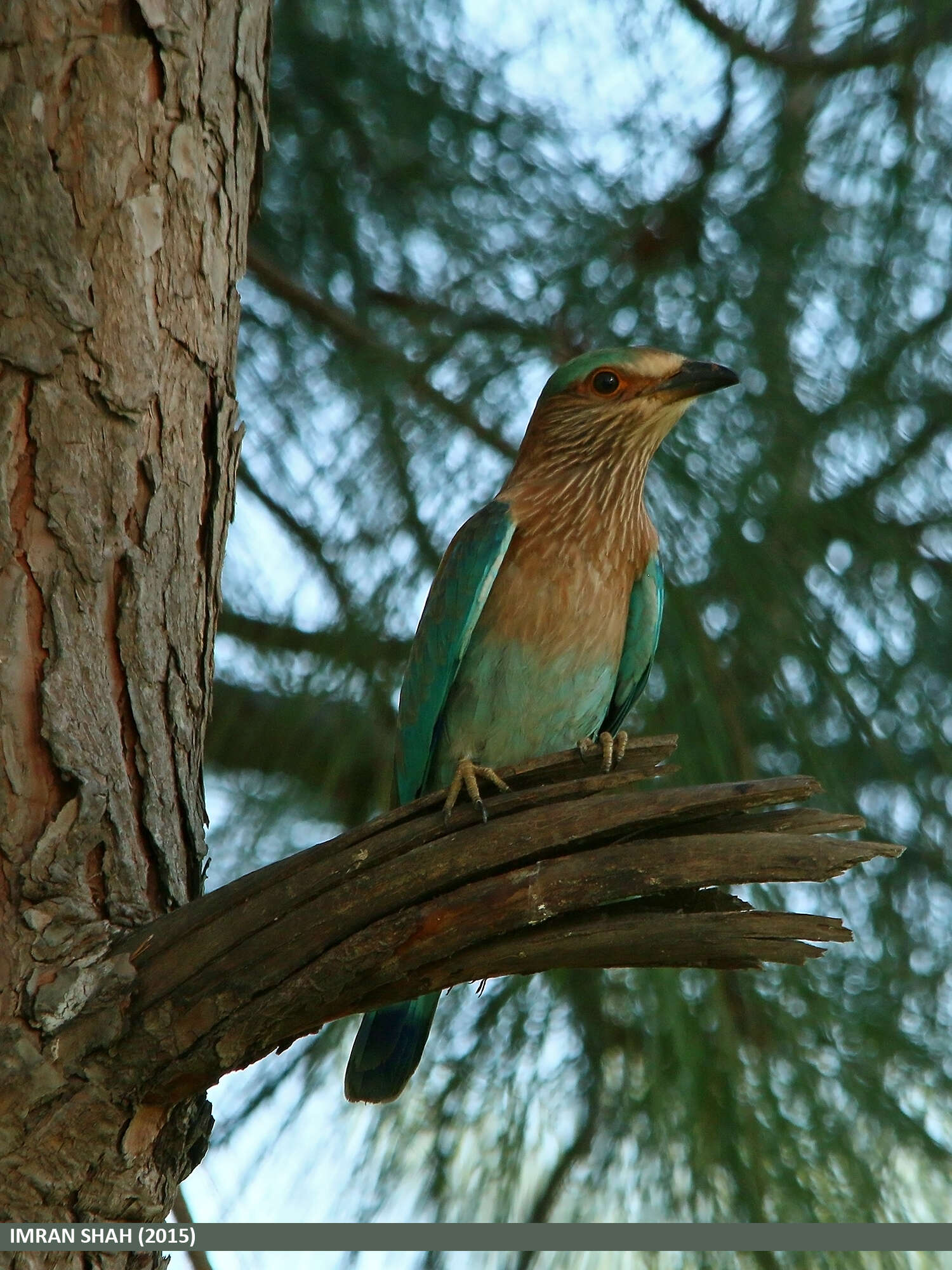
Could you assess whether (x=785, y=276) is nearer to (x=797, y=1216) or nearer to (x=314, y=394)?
(x=314, y=394)

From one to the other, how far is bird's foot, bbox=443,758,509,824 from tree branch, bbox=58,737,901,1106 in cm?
6

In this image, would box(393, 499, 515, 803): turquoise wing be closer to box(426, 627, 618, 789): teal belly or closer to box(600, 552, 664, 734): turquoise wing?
box(426, 627, 618, 789): teal belly

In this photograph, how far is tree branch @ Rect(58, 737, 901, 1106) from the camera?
166 cm

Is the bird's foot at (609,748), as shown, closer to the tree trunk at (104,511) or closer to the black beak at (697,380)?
the tree trunk at (104,511)

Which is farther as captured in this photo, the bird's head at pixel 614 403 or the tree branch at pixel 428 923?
the bird's head at pixel 614 403

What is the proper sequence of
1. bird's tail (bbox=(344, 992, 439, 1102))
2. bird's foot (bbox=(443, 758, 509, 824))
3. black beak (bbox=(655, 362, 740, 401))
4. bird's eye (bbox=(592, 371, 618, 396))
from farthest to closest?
bird's eye (bbox=(592, 371, 618, 396)), black beak (bbox=(655, 362, 740, 401)), bird's tail (bbox=(344, 992, 439, 1102)), bird's foot (bbox=(443, 758, 509, 824))

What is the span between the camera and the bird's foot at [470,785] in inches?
71.8

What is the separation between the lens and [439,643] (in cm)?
272

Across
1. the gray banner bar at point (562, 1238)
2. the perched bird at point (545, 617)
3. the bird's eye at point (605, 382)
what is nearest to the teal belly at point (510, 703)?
the perched bird at point (545, 617)

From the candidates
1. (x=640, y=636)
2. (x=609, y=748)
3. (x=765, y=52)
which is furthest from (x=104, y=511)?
(x=765, y=52)

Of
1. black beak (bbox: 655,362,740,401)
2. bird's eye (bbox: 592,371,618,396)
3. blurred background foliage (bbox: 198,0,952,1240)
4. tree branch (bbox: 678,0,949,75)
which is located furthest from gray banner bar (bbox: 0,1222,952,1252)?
tree branch (bbox: 678,0,949,75)

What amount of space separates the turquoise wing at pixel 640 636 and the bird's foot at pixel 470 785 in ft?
2.01

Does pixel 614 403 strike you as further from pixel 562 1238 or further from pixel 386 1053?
pixel 562 1238

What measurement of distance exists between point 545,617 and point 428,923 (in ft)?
3.88
